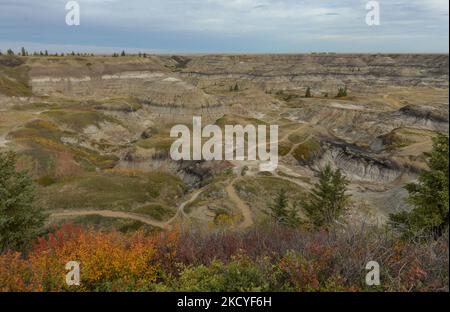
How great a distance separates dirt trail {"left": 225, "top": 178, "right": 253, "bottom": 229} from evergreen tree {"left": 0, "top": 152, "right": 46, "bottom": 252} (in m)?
23.2

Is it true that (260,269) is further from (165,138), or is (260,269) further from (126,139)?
(126,139)

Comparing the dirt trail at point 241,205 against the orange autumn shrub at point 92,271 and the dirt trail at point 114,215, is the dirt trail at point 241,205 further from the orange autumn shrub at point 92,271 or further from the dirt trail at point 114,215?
the orange autumn shrub at point 92,271

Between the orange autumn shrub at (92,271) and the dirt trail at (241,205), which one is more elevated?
the orange autumn shrub at (92,271)

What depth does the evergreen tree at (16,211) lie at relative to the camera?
23281 millimetres

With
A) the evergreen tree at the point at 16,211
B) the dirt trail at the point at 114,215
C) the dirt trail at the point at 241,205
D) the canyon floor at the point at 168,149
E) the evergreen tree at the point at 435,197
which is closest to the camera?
the evergreen tree at the point at 435,197

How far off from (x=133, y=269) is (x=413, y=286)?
8.30 metres

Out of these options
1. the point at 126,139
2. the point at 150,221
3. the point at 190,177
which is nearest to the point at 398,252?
the point at 150,221

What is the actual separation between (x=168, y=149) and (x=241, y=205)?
3415 cm

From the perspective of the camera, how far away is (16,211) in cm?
2469

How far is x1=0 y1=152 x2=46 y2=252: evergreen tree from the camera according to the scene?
23281 mm

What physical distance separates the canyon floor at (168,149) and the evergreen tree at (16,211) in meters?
6.11

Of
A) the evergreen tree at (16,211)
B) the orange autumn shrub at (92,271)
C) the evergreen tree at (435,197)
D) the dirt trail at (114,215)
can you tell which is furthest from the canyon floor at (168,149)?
the orange autumn shrub at (92,271)

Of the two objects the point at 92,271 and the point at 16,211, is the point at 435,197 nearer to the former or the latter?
the point at 92,271

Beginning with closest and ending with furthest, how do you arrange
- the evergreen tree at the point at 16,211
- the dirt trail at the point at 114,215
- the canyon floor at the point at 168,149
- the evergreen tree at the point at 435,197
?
the evergreen tree at the point at 435,197 → the evergreen tree at the point at 16,211 → the dirt trail at the point at 114,215 → the canyon floor at the point at 168,149
